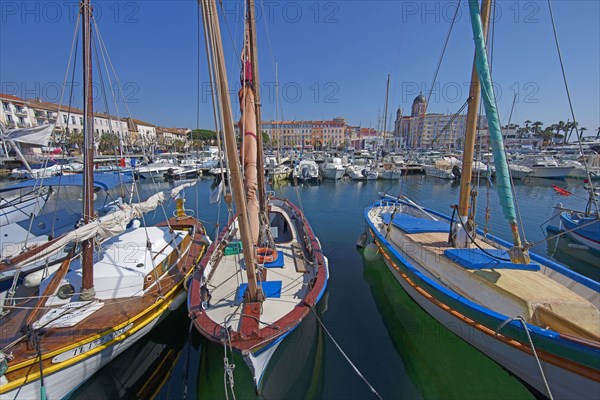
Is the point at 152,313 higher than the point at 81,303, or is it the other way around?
the point at 81,303

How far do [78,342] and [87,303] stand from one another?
129 cm

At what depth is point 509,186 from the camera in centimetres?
582

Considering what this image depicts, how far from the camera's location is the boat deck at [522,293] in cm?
448

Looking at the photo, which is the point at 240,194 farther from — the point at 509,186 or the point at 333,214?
the point at 333,214

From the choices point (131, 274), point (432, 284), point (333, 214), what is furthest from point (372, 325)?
point (333, 214)

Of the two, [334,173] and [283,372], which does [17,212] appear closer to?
[283,372]

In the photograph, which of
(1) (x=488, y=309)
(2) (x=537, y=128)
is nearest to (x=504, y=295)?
(1) (x=488, y=309)

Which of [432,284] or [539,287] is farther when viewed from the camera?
[432,284]

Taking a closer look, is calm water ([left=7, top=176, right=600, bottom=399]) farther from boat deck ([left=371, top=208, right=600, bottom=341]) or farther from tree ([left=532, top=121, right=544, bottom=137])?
tree ([left=532, top=121, right=544, bottom=137])

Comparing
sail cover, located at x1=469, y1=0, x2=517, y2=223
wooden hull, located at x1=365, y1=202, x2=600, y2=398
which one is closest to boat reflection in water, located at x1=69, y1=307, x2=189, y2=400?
wooden hull, located at x1=365, y1=202, x2=600, y2=398

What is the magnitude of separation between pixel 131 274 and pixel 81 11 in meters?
6.32

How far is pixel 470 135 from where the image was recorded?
7.07m

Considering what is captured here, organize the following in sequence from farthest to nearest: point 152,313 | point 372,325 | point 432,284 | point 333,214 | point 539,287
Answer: point 333,214
point 372,325
point 432,284
point 152,313
point 539,287

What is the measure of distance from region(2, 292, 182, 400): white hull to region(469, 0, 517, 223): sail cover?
363 inches
